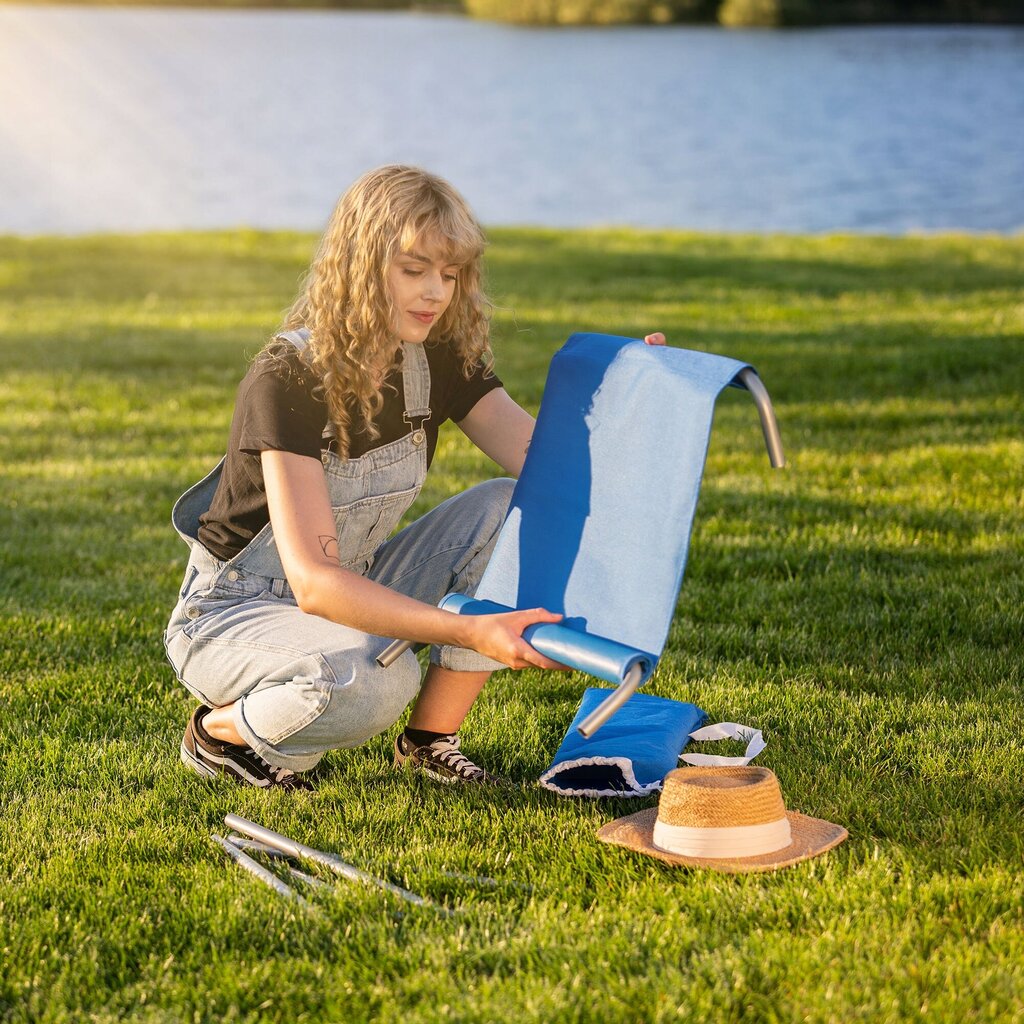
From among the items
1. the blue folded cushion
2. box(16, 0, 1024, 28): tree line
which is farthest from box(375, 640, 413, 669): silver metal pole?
box(16, 0, 1024, 28): tree line

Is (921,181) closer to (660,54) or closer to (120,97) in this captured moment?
(660,54)

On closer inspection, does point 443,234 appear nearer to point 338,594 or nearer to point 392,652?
point 338,594

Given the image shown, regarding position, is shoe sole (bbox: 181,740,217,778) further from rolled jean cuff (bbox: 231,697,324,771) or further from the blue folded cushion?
the blue folded cushion

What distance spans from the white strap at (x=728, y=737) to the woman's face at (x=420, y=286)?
1.31 m

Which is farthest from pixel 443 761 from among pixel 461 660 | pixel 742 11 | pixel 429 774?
pixel 742 11

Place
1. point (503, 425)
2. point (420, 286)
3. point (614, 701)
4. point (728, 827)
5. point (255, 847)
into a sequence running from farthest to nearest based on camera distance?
1. point (503, 425)
2. point (420, 286)
3. point (255, 847)
4. point (728, 827)
5. point (614, 701)

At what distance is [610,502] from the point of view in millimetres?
3031

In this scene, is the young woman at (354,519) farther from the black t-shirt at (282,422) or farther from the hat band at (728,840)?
the hat band at (728,840)

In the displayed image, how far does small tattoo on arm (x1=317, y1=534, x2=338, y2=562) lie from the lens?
3008mm

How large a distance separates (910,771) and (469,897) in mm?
1233

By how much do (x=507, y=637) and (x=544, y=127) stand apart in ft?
104

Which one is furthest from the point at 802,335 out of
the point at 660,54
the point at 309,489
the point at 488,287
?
the point at 660,54

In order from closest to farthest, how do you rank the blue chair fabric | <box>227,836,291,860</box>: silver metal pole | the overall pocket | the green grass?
the green grass, the blue chair fabric, <box>227,836,291,860</box>: silver metal pole, the overall pocket

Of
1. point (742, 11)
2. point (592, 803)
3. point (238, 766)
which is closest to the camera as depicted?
point (592, 803)
